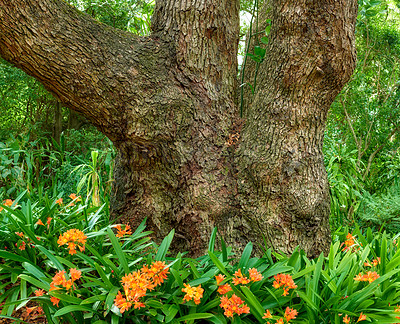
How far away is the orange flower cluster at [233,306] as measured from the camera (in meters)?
1.41

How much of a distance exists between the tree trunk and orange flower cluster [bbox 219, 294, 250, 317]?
0.63 m

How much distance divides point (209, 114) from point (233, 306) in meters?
1.16

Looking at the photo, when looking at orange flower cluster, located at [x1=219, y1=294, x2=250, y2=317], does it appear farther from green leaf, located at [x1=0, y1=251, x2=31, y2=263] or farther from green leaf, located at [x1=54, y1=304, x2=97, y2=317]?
green leaf, located at [x1=0, y1=251, x2=31, y2=263]

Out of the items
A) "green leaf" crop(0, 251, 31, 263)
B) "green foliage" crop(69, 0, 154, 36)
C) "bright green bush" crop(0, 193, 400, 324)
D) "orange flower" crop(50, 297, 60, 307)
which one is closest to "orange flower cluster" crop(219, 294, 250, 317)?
"bright green bush" crop(0, 193, 400, 324)

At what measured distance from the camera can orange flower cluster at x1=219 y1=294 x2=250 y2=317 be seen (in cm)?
141

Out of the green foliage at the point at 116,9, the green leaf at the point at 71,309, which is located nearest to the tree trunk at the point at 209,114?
the green leaf at the point at 71,309

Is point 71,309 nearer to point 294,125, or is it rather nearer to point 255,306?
point 255,306

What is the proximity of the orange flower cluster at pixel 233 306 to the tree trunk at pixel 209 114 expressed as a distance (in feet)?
2.06

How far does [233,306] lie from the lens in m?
1.42

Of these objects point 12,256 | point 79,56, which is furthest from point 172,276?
point 79,56

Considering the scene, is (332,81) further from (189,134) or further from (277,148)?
(189,134)

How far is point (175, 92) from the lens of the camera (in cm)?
206

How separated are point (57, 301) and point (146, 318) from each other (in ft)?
1.37

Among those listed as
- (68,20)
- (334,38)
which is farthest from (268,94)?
(68,20)
